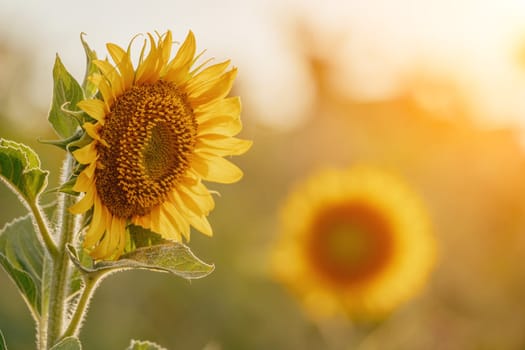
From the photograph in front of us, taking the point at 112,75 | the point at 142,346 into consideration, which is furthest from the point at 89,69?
the point at 142,346

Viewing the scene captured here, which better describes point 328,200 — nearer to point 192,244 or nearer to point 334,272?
point 334,272

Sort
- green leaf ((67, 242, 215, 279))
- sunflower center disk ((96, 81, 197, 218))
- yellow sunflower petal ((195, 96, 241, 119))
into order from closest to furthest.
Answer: green leaf ((67, 242, 215, 279)) < sunflower center disk ((96, 81, 197, 218)) < yellow sunflower petal ((195, 96, 241, 119))

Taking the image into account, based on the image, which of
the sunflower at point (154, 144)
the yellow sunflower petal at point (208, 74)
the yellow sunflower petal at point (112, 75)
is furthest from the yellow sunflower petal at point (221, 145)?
the yellow sunflower petal at point (112, 75)

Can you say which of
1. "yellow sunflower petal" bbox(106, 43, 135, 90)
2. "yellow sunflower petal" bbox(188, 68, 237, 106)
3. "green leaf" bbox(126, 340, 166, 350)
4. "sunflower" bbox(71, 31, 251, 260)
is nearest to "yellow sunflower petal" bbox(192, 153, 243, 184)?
"sunflower" bbox(71, 31, 251, 260)

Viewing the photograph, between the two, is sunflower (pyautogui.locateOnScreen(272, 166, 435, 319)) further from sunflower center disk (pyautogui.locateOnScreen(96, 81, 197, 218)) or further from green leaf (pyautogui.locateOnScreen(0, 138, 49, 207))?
green leaf (pyautogui.locateOnScreen(0, 138, 49, 207))

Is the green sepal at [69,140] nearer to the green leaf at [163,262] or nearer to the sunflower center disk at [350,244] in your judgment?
the green leaf at [163,262]

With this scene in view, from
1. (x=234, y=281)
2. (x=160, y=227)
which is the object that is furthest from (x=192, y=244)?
(x=160, y=227)
